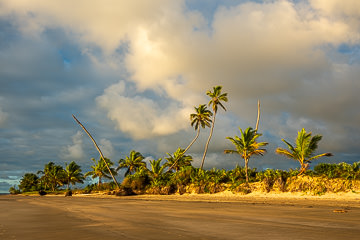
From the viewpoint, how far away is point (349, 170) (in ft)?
84.0

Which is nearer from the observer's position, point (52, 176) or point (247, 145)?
point (247, 145)

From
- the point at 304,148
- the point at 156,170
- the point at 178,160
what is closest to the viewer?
the point at 304,148

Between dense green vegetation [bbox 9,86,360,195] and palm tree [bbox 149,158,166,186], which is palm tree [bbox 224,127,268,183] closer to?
dense green vegetation [bbox 9,86,360,195]

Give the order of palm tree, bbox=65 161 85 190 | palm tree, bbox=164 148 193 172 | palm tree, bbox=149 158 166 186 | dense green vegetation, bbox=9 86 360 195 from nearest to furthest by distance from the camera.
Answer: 1. dense green vegetation, bbox=9 86 360 195
2. palm tree, bbox=149 158 166 186
3. palm tree, bbox=164 148 193 172
4. palm tree, bbox=65 161 85 190

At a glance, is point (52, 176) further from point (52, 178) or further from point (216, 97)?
point (216, 97)

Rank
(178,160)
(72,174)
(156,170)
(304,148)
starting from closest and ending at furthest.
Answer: (304,148), (156,170), (178,160), (72,174)

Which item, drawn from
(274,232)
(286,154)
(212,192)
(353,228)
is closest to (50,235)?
(274,232)

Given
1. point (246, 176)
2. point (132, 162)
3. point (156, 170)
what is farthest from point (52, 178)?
point (246, 176)

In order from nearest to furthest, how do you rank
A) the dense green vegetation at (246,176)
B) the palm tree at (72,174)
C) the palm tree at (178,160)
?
the dense green vegetation at (246,176) < the palm tree at (178,160) < the palm tree at (72,174)

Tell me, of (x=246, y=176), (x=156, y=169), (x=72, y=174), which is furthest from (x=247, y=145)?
(x=72, y=174)

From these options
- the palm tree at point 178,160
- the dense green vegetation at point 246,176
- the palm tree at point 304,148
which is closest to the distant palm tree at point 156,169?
the dense green vegetation at point 246,176

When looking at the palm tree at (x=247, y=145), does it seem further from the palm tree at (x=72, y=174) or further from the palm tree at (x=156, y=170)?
the palm tree at (x=72, y=174)

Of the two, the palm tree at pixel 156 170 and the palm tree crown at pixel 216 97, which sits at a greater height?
the palm tree crown at pixel 216 97

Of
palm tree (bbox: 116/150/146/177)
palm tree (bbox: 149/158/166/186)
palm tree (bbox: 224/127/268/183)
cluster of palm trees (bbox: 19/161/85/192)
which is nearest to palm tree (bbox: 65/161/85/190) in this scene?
cluster of palm trees (bbox: 19/161/85/192)
